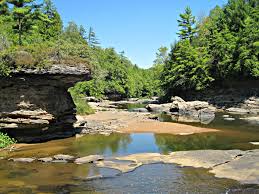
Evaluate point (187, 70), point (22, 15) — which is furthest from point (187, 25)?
point (22, 15)

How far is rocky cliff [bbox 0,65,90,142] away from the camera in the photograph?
26141 mm

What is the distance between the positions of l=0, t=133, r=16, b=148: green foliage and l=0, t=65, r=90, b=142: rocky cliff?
2.03 ft

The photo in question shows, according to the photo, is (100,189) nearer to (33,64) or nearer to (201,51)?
(33,64)

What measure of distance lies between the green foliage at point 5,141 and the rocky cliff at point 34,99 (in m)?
0.62

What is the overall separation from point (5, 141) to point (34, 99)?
152 inches

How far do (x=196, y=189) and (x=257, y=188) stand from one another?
2.61 m

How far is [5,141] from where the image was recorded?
84.9ft

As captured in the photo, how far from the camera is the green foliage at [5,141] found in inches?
999

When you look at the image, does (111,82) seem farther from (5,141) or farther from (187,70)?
(5,141)

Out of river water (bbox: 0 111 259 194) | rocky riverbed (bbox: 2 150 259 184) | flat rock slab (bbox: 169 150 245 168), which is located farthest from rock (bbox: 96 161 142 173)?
flat rock slab (bbox: 169 150 245 168)

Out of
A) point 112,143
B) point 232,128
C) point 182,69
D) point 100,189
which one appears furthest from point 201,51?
point 100,189

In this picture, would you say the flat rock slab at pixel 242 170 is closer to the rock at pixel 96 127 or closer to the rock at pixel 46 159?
the rock at pixel 46 159

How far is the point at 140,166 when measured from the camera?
19891 mm

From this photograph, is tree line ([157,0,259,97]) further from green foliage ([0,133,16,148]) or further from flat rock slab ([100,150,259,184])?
green foliage ([0,133,16,148])
